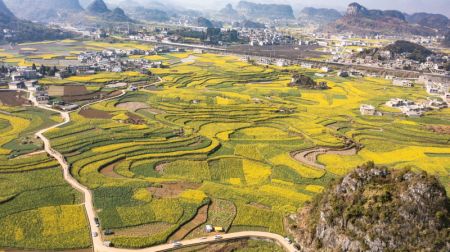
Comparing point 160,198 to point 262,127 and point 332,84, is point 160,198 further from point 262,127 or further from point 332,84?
point 332,84

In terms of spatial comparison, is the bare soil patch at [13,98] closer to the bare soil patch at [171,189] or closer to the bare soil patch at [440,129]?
the bare soil patch at [171,189]

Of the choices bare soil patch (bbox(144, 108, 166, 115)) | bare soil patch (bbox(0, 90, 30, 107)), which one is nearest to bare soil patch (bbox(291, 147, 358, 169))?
bare soil patch (bbox(144, 108, 166, 115))

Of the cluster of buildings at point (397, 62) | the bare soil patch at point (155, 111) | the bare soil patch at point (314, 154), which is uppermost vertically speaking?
the cluster of buildings at point (397, 62)

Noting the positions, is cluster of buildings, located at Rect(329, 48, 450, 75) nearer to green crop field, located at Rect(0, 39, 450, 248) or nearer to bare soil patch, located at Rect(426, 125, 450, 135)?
green crop field, located at Rect(0, 39, 450, 248)

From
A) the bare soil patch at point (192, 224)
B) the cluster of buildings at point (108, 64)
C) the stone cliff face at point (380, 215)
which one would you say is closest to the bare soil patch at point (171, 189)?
the bare soil patch at point (192, 224)

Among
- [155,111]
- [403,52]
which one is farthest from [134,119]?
[403,52]

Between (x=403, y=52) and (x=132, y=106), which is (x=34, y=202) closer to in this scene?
(x=132, y=106)

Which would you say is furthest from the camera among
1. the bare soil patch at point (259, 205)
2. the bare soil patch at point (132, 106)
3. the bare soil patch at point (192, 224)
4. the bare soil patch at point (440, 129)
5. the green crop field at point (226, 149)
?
the bare soil patch at point (132, 106)
